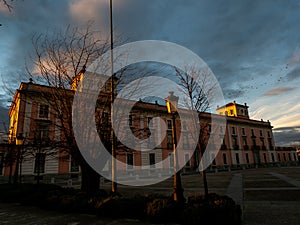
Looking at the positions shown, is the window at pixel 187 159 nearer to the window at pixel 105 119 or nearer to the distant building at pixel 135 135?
the distant building at pixel 135 135

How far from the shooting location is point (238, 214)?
5.76 metres

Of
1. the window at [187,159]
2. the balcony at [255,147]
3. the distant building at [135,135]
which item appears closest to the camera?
the distant building at [135,135]

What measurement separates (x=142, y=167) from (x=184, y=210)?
27.4 m

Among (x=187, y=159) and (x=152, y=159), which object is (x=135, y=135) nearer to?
(x=152, y=159)

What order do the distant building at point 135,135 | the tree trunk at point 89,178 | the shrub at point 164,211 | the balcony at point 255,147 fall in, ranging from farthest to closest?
the balcony at point 255,147
the distant building at point 135,135
the tree trunk at point 89,178
the shrub at point 164,211

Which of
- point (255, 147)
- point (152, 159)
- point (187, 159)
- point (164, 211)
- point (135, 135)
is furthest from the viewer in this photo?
point (255, 147)

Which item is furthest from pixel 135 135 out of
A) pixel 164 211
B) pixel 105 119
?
pixel 164 211

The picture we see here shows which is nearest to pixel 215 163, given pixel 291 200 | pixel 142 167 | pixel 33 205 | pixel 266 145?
pixel 142 167

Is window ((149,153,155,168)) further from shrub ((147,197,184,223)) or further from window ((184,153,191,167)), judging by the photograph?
shrub ((147,197,184,223))

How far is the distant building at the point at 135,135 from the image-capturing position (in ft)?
34.2

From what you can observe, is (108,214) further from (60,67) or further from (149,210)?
(60,67)

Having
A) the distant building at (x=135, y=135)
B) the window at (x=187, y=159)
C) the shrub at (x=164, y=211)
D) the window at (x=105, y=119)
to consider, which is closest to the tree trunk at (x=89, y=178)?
the distant building at (x=135, y=135)

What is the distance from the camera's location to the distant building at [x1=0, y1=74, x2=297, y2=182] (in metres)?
10.4

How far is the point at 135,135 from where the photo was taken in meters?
11.1
